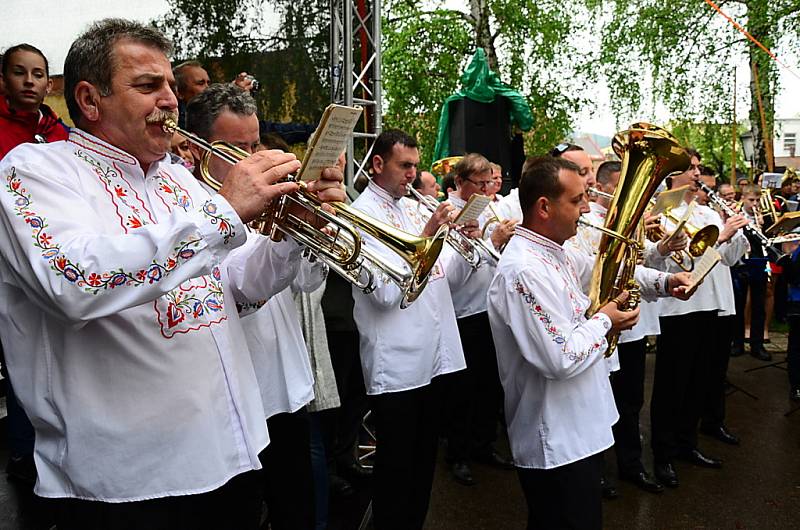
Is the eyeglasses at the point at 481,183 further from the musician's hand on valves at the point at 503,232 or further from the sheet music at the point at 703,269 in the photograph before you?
the sheet music at the point at 703,269

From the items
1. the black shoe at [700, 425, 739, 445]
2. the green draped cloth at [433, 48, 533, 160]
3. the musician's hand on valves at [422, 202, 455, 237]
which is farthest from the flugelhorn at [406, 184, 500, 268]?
the green draped cloth at [433, 48, 533, 160]

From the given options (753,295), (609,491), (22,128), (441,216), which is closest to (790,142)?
(753,295)

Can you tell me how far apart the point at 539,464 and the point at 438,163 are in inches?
210

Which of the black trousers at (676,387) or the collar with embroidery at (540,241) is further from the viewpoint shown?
the black trousers at (676,387)

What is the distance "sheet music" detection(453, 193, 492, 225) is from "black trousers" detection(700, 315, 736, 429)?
2579 mm

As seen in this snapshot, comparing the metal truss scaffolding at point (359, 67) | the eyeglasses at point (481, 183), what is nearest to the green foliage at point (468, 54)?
the metal truss scaffolding at point (359, 67)

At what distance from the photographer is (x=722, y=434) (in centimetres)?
548

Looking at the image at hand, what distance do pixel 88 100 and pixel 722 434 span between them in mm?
5467

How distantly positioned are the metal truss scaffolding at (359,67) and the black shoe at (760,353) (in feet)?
18.3

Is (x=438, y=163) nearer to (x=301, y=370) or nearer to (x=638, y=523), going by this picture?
(x=638, y=523)

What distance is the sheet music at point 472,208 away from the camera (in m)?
3.72

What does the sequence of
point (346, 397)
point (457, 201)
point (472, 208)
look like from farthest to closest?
point (457, 201) < point (346, 397) < point (472, 208)

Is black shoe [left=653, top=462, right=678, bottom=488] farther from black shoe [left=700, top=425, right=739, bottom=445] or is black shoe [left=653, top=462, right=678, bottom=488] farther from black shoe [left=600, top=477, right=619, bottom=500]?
black shoe [left=700, top=425, right=739, bottom=445]

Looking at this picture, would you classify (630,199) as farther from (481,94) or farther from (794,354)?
(481,94)
